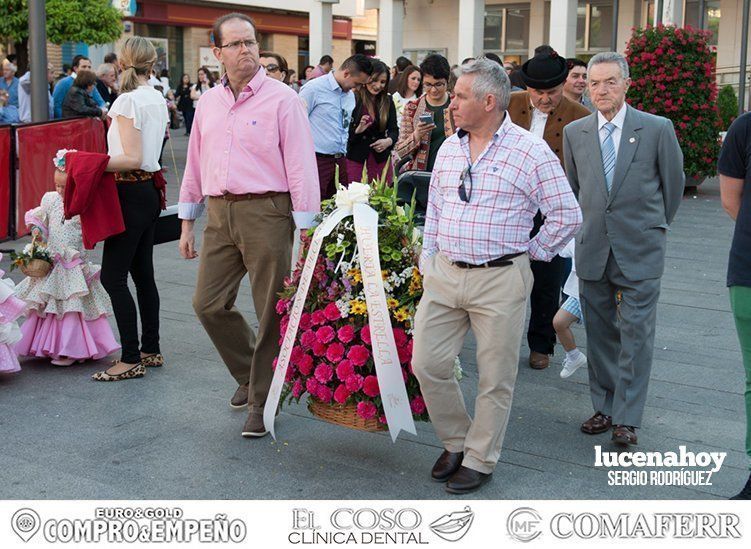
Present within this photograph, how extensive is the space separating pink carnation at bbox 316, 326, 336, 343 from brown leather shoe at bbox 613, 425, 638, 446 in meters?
1.50

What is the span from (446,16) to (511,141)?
1426 inches

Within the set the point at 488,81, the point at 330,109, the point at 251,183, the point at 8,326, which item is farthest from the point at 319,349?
the point at 330,109

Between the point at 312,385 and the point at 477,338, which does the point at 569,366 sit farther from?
the point at 312,385

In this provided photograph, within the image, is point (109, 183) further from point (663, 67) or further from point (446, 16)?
point (446, 16)

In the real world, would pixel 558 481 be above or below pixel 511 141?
below

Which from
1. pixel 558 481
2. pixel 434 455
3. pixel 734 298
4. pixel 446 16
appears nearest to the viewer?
pixel 734 298

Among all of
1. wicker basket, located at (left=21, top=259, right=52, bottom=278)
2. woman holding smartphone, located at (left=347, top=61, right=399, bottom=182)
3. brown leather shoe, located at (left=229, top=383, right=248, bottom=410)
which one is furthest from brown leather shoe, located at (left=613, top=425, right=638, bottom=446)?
woman holding smartphone, located at (left=347, top=61, right=399, bottom=182)

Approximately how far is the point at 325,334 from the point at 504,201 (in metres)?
1.10

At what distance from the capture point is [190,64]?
4169 cm

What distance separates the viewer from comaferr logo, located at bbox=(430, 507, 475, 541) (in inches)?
157

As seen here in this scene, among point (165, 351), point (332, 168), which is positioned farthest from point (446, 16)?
point (165, 351)

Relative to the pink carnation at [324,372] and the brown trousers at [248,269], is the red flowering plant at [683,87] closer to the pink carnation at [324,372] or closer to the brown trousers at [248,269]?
the brown trousers at [248,269]

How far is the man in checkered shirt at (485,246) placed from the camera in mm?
4336

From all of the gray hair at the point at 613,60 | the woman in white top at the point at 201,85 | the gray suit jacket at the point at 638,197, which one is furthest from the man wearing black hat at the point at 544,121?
the woman in white top at the point at 201,85
